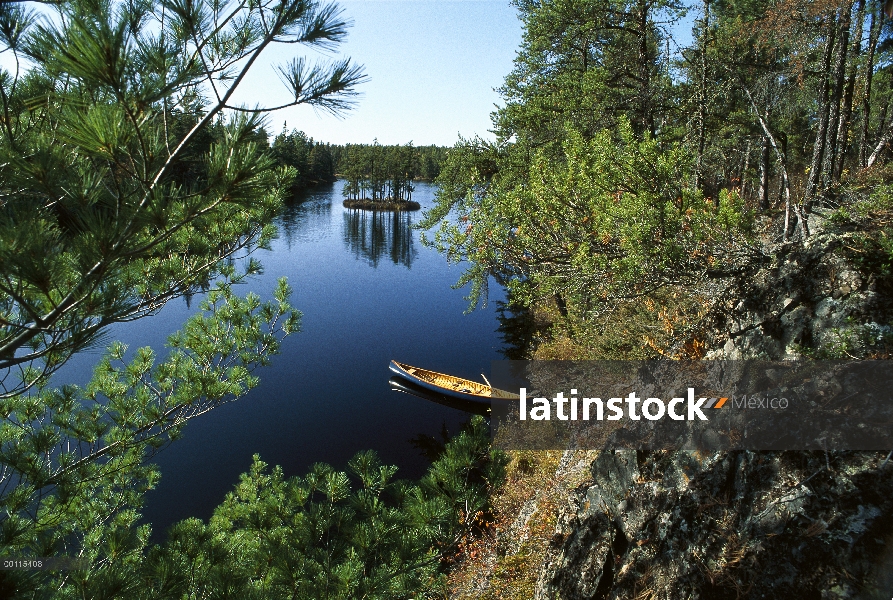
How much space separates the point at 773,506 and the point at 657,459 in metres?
1.28

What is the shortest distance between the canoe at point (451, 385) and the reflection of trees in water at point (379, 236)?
1804 cm

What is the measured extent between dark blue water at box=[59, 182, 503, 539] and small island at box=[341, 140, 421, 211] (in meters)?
30.0

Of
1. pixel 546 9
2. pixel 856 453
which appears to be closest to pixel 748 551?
pixel 856 453

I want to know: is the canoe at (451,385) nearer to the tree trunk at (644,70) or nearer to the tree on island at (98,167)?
the tree trunk at (644,70)

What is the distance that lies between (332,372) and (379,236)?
27834 mm

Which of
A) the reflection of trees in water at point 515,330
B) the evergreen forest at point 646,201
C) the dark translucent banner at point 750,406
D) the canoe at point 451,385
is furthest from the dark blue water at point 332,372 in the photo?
the dark translucent banner at point 750,406

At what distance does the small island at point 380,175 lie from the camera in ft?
204

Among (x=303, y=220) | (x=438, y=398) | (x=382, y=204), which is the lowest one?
(x=438, y=398)

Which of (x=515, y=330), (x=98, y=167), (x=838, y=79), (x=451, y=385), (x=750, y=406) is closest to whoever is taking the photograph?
(x=98, y=167)

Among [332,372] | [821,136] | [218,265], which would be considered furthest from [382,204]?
[218,265]

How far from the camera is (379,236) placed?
44500 millimetres

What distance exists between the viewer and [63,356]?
3846mm

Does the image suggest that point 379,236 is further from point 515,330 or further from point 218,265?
point 218,265

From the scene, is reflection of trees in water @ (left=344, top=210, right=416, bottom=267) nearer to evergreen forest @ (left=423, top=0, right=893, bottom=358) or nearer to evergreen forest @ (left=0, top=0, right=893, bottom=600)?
evergreen forest @ (left=423, top=0, right=893, bottom=358)
